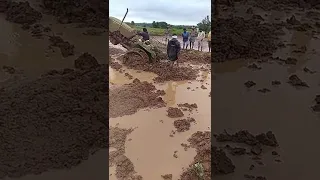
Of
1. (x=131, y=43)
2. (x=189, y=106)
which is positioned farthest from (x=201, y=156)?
(x=131, y=43)

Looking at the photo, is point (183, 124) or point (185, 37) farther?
point (185, 37)

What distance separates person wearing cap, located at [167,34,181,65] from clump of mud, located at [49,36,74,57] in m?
1.41

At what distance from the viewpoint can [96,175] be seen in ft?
5.17

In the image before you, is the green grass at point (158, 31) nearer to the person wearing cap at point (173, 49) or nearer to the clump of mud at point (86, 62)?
the person wearing cap at point (173, 49)

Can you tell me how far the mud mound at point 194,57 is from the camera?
335cm

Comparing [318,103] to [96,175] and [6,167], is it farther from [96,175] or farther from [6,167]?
[6,167]

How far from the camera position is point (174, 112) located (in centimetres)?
234

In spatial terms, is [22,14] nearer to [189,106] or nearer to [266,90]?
[189,106]

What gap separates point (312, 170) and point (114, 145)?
1011 mm

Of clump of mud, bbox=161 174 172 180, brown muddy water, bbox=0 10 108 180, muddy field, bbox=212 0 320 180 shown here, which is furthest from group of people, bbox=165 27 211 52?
clump of mud, bbox=161 174 172 180

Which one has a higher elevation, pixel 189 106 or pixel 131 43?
pixel 131 43

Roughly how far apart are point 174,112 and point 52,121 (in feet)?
2.83

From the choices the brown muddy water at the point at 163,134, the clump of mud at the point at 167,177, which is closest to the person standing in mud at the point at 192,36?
the brown muddy water at the point at 163,134

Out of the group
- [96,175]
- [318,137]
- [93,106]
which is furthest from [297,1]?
[96,175]
